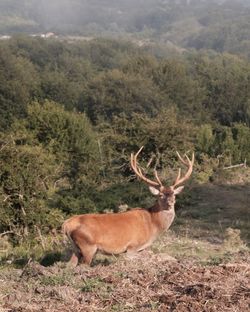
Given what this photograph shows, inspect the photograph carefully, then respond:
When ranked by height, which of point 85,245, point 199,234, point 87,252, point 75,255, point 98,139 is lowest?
point 98,139

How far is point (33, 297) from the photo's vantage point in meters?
7.49

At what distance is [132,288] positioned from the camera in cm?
749

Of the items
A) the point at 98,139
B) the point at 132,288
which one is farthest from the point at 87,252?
the point at 98,139

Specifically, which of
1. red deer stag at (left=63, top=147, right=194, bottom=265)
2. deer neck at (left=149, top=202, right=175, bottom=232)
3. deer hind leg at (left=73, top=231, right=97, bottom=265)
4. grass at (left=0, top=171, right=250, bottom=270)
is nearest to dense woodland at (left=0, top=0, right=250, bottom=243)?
grass at (left=0, top=171, right=250, bottom=270)

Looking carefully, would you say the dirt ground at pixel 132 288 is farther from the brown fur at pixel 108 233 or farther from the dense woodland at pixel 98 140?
the dense woodland at pixel 98 140

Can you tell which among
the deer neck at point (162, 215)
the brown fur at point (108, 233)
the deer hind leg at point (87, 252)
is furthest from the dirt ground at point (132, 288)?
the deer neck at point (162, 215)

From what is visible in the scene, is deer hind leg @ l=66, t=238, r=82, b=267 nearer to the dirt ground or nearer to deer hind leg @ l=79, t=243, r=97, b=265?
deer hind leg @ l=79, t=243, r=97, b=265

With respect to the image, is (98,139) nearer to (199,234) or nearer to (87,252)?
(199,234)

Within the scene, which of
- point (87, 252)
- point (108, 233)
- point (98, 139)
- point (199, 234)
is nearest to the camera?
point (87, 252)

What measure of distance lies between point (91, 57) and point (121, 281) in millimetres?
127882

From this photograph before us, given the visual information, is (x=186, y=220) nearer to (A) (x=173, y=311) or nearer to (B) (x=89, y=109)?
(A) (x=173, y=311)

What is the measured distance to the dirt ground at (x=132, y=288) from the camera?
686 cm

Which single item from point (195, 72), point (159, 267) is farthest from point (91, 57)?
point (159, 267)

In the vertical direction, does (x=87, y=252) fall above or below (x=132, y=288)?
below
